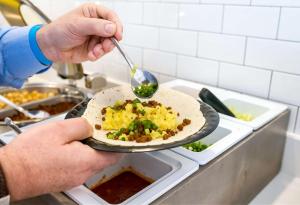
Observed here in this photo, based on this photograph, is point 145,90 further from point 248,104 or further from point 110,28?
point 248,104

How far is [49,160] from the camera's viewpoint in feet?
1.42

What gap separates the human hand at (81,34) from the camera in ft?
2.12

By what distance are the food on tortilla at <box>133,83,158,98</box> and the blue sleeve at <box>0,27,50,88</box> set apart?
29 cm

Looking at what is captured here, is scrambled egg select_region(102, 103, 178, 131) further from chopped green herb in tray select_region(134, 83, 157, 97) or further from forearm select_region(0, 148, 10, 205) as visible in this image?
forearm select_region(0, 148, 10, 205)

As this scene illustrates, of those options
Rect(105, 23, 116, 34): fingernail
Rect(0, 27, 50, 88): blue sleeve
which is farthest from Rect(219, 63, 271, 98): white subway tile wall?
Rect(0, 27, 50, 88): blue sleeve

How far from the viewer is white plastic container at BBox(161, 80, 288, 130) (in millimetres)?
753

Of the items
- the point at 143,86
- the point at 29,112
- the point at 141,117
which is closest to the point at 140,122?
the point at 141,117

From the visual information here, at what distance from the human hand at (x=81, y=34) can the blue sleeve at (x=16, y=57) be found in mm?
37

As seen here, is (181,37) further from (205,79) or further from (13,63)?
(13,63)

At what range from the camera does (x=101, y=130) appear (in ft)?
1.93

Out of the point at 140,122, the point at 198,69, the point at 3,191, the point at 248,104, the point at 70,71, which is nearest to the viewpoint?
the point at 3,191

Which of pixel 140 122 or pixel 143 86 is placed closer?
pixel 140 122

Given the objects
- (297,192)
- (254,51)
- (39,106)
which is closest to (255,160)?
(297,192)

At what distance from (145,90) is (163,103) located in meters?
0.05
